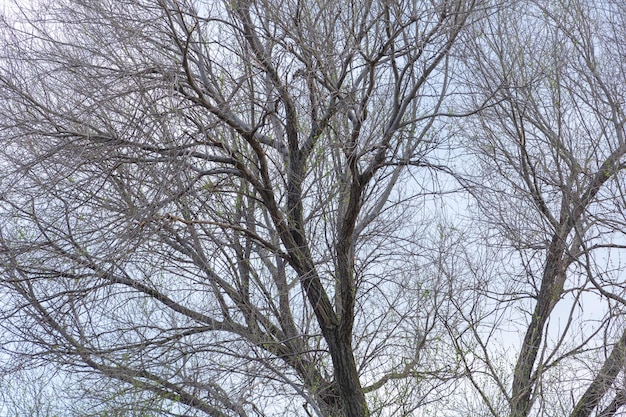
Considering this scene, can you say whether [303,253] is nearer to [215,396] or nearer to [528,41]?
[215,396]

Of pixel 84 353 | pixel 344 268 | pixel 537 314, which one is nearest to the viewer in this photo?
pixel 344 268

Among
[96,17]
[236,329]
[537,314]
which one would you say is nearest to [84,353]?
[236,329]

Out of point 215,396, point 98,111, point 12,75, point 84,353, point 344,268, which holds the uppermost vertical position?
point 12,75

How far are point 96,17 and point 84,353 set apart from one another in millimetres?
3729

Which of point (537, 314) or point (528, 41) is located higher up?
point (528, 41)

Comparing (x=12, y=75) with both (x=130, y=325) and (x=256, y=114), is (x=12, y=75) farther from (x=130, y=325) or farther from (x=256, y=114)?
(x=130, y=325)

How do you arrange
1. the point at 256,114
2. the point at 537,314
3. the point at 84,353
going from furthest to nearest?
the point at 537,314, the point at 84,353, the point at 256,114

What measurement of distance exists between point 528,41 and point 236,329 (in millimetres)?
4283

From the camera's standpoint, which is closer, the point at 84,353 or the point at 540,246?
the point at 84,353

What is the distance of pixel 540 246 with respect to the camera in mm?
8117

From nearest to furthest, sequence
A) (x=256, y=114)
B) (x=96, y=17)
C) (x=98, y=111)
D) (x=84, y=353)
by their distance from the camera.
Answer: (x=96, y=17) → (x=98, y=111) → (x=256, y=114) → (x=84, y=353)

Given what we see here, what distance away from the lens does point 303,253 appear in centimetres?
678

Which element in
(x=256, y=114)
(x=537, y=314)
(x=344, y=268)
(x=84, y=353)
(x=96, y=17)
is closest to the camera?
(x=96, y=17)

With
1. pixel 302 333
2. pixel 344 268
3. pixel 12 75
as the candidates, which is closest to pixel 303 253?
pixel 344 268
